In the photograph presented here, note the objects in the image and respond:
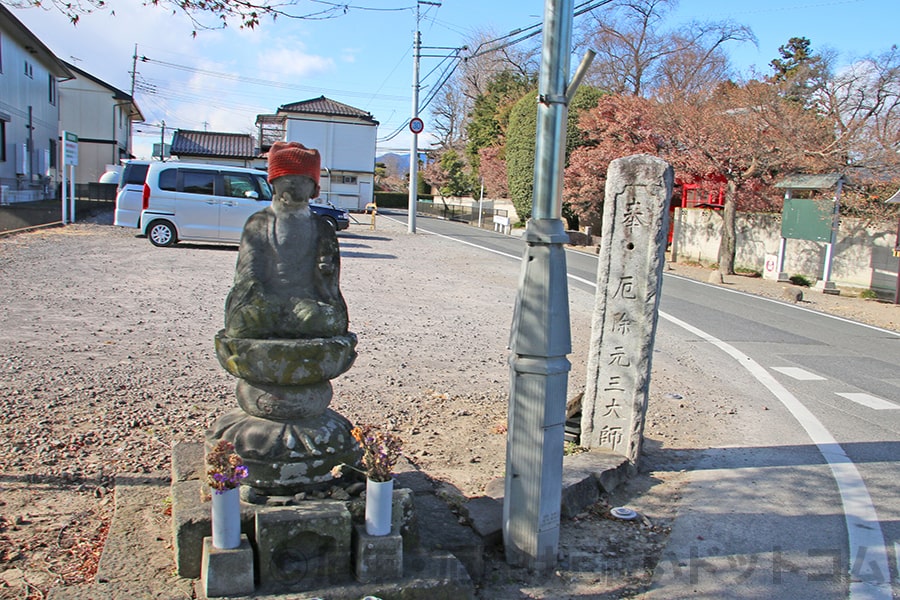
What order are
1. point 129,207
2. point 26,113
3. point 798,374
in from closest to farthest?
point 798,374 < point 129,207 < point 26,113

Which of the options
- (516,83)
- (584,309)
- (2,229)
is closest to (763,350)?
(584,309)

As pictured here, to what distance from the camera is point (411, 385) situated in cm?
699

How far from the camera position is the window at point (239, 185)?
1609cm

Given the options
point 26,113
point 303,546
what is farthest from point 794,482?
point 26,113

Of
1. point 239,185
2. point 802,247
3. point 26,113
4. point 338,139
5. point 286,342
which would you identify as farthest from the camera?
point 338,139

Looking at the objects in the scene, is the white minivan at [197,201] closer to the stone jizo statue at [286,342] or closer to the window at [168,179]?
the window at [168,179]

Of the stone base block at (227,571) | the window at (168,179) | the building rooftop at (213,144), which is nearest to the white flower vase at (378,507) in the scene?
the stone base block at (227,571)

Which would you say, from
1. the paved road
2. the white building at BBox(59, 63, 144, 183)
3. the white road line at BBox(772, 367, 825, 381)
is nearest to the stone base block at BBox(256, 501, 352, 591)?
the paved road

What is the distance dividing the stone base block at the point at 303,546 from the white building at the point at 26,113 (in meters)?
25.7

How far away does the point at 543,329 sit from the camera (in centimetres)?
355

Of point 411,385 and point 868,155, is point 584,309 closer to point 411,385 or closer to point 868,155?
point 411,385

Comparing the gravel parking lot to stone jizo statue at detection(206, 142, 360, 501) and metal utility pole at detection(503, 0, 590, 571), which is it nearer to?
metal utility pole at detection(503, 0, 590, 571)

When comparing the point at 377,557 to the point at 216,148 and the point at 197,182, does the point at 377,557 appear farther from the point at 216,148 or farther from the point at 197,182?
the point at 216,148

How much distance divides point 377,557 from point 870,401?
6559 millimetres
